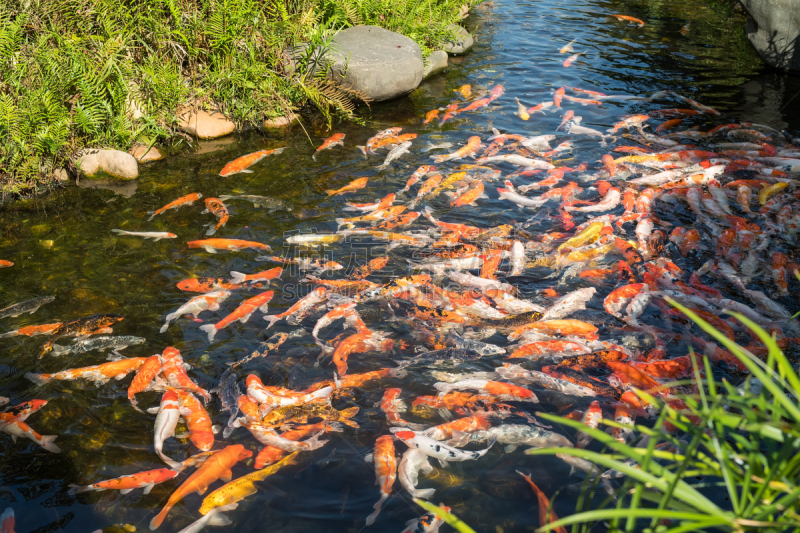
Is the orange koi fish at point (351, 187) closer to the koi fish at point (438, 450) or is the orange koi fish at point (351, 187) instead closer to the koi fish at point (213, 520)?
the koi fish at point (438, 450)

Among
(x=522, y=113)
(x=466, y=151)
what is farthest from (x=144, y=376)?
(x=522, y=113)

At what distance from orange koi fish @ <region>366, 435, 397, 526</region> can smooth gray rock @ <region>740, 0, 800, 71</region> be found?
35.4ft

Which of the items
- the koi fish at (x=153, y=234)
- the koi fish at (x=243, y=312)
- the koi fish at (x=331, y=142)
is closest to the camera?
the koi fish at (x=243, y=312)

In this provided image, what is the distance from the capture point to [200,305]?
486 cm

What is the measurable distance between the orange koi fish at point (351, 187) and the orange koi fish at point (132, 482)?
3971 millimetres

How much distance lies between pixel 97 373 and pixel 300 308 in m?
1.65

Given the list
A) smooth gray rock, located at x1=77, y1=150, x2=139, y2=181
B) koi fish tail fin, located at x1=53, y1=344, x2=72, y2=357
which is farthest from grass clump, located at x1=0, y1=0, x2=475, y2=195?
koi fish tail fin, located at x1=53, y1=344, x2=72, y2=357

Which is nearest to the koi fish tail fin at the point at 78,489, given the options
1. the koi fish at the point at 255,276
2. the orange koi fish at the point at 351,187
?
the koi fish at the point at 255,276

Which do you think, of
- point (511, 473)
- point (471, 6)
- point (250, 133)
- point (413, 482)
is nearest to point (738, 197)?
point (511, 473)

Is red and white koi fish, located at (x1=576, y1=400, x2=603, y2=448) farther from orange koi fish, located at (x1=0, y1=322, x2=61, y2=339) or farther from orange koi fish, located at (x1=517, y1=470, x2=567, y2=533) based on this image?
orange koi fish, located at (x1=0, y1=322, x2=61, y2=339)

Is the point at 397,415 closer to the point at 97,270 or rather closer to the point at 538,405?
the point at 538,405

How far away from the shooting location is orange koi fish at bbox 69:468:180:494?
335cm

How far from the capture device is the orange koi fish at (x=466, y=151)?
24.1 ft

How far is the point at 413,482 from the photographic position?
133 inches
